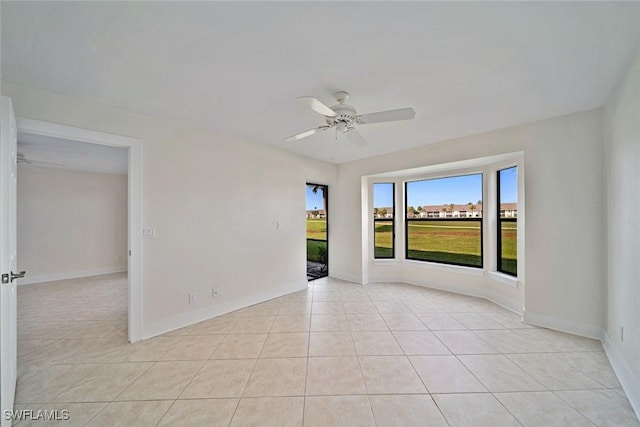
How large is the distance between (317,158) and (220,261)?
8.55 ft

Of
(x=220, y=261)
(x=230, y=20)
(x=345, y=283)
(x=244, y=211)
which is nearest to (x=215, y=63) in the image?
(x=230, y=20)

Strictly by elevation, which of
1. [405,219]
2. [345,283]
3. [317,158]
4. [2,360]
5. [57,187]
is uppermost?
[317,158]

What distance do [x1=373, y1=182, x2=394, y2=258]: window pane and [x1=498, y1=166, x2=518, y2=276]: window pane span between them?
1.84 meters

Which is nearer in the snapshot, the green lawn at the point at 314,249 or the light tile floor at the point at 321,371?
the light tile floor at the point at 321,371

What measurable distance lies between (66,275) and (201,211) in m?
4.72

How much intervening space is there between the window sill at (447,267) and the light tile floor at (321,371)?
780 millimetres

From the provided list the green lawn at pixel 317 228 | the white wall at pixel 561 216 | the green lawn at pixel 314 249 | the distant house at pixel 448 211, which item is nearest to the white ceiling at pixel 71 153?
the green lawn at pixel 317 228

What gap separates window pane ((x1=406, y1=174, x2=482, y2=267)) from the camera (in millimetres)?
4246

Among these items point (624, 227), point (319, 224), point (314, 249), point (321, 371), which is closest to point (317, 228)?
point (319, 224)

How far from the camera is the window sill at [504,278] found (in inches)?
134

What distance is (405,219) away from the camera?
5.03 meters

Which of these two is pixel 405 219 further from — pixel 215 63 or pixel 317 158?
pixel 215 63

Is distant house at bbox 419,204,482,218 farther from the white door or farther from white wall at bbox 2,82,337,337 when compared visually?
the white door

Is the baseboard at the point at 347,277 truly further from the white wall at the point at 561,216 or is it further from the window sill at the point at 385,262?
the white wall at the point at 561,216
